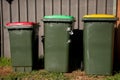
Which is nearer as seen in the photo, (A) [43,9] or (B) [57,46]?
(B) [57,46]

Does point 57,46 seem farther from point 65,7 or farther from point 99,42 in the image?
point 65,7

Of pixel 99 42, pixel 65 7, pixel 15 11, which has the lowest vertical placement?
pixel 99 42

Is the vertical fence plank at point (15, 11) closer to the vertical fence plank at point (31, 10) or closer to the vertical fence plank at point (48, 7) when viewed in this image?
the vertical fence plank at point (31, 10)

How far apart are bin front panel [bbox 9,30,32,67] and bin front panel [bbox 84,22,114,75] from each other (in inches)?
54.5

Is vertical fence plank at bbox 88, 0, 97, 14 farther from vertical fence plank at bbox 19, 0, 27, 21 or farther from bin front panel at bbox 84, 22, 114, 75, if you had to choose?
vertical fence plank at bbox 19, 0, 27, 21

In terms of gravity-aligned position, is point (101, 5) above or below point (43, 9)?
above

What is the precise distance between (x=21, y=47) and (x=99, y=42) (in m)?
1.90

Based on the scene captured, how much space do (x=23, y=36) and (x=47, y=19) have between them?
722 millimetres

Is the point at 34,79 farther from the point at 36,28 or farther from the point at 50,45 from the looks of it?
the point at 36,28

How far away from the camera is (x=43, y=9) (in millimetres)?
8648

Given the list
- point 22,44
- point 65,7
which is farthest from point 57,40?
point 65,7

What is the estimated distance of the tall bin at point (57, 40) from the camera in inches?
287

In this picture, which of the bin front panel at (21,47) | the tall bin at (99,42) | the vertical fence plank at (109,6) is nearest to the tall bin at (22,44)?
the bin front panel at (21,47)

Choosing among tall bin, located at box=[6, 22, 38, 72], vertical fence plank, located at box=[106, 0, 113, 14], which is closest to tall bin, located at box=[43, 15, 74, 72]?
tall bin, located at box=[6, 22, 38, 72]
